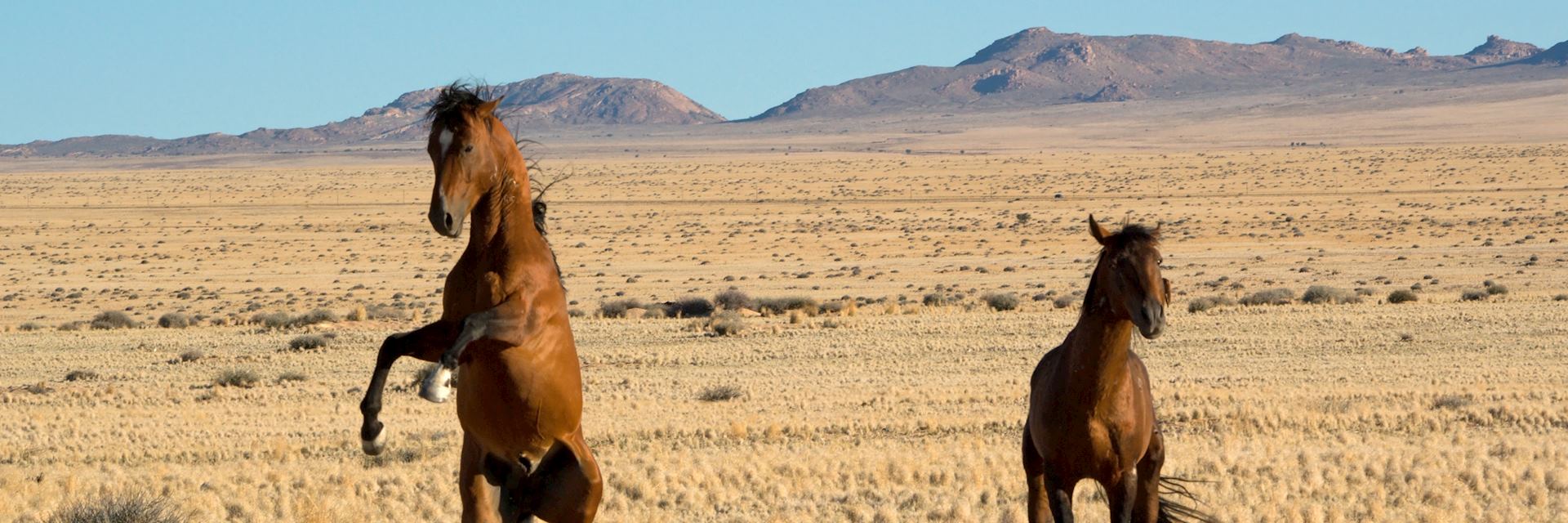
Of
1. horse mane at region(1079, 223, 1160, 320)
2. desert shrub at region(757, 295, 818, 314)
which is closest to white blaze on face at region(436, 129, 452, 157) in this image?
horse mane at region(1079, 223, 1160, 320)

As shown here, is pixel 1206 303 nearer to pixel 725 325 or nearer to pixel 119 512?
pixel 725 325

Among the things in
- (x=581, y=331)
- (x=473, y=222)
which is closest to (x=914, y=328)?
(x=581, y=331)

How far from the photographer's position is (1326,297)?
36.8 meters

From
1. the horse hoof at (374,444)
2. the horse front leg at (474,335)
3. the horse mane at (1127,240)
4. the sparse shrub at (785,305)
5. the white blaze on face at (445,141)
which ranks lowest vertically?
the sparse shrub at (785,305)

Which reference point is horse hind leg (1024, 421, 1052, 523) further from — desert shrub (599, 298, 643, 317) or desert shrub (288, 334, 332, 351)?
desert shrub (599, 298, 643, 317)

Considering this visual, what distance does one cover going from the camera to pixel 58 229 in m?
78.9

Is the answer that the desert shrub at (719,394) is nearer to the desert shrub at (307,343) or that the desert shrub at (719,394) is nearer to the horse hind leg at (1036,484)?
the desert shrub at (307,343)

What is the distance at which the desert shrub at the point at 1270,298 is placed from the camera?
36.7 m

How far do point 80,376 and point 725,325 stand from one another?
37.7 feet

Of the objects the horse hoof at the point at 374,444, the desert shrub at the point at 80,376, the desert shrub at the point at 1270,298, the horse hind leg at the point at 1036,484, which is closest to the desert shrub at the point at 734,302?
the desert shrub at the point at 1270,298

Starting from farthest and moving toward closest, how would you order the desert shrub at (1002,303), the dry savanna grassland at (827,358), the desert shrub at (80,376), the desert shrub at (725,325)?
the desert shrub at (1002,303), the desert shrub at (725,325), the desert shrub at (80,376), the dry savanna grassland at (827,358)

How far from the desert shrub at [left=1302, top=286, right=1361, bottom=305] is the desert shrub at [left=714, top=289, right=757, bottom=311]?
1207 cm

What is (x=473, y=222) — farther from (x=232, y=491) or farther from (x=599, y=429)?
(x=599, y=429)

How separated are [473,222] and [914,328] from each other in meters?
26.5
